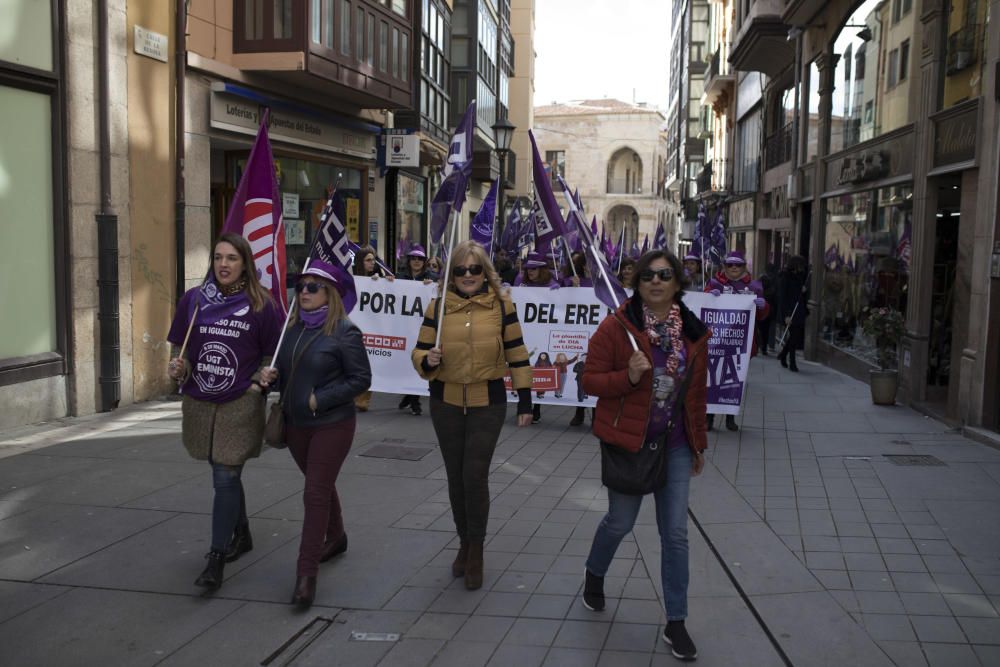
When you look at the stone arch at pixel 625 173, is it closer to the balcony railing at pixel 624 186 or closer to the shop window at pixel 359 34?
the balcony railing at pixel 624 186

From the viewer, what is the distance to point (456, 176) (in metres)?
6.67

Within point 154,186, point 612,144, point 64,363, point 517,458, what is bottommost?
point 517,458

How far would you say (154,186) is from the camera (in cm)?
1102

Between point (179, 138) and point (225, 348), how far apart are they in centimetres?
706

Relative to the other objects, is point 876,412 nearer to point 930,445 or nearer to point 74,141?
point 930,445

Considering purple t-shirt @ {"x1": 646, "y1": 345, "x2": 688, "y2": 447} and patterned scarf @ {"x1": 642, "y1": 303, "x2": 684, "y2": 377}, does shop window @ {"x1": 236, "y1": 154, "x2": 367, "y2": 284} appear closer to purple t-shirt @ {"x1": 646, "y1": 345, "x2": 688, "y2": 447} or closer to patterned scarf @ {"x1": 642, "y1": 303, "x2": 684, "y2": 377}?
patterned scarf @ {"x1": 642, "y1": 303, "x2": 684, "y2": 377}

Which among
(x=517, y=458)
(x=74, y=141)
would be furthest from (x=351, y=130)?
(x=517, y=458)

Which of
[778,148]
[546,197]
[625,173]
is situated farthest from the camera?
[625,173]

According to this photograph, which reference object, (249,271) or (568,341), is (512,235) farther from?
(249,271)

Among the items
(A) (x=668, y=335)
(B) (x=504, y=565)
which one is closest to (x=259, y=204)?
(B) (x=504, y=565)

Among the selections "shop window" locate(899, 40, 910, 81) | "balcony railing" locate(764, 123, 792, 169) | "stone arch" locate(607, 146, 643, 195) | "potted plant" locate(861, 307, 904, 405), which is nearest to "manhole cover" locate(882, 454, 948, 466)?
"potted plant" locate(861, 307, 904, 405)

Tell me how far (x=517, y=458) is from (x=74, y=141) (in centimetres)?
556

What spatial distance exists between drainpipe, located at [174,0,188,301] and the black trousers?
7086mm

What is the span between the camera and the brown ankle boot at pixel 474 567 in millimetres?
5191
